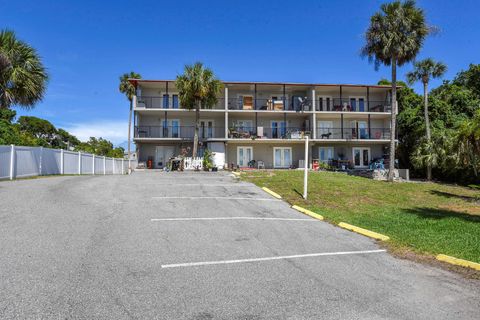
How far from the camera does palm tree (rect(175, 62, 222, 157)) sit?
83.2ft

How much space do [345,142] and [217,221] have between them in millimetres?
25289

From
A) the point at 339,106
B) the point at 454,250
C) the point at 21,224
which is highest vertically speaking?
the point at 339,106

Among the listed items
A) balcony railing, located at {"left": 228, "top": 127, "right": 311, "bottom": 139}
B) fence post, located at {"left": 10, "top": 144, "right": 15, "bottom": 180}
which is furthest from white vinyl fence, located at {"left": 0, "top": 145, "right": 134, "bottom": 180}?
balcony railing, located at {"left": 228, "top": 127, "right": 311, "bottom": 139}

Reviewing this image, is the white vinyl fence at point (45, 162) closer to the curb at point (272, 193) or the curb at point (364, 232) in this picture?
the curb at point (272, 193)

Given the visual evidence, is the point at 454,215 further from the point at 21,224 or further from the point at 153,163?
the point at 153,163

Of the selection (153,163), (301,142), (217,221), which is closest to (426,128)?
(301,142)

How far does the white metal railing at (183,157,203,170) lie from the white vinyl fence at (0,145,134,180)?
616cm

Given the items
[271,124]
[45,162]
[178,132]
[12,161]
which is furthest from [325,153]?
[12,161]

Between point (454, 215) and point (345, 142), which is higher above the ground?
point (345, 142)

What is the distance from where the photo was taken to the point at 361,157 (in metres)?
32.2

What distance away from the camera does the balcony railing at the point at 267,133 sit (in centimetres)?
2953

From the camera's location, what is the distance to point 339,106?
3144cm

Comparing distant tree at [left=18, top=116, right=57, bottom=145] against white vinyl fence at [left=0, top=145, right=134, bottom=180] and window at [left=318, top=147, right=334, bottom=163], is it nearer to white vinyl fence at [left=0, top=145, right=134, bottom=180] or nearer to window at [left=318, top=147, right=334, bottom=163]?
white vinyl fence at [left=0, top=145, right=134, bottom=180]

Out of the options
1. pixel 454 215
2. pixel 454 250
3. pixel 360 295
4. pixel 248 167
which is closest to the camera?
pixel 360 295
